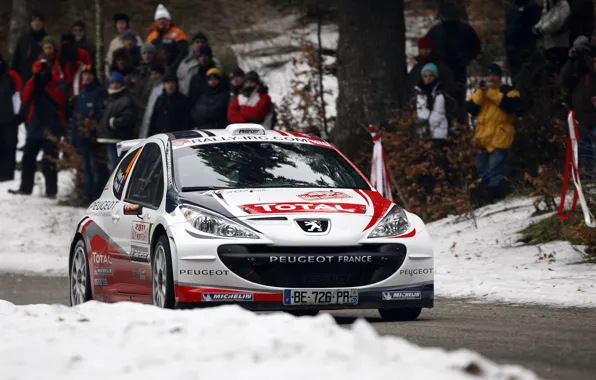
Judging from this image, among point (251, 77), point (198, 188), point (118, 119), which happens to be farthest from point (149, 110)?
point (198, 188)

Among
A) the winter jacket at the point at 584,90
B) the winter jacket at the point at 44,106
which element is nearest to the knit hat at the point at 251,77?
the winter jacket at the point at 584,90

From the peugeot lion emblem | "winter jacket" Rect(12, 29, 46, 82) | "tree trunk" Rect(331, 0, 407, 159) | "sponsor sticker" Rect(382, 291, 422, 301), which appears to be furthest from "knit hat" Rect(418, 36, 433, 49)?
the peugeot lion emblem

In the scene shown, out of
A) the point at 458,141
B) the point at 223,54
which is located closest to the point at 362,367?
the point at 458,141

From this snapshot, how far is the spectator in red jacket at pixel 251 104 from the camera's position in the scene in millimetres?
20250

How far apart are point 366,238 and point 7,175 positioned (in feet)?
55.0

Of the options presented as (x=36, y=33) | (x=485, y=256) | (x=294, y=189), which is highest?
(x=36, y=33)

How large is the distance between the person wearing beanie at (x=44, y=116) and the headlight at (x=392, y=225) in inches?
558

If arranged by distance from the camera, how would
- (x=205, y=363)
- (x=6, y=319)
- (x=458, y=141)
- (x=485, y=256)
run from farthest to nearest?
(x=458, y=141)
(x=485, y=256)
(x=6, y=319)
(x=205, y=363)

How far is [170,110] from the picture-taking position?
21203 mm

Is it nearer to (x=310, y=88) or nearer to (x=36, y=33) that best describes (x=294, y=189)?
(x=310, y=88)

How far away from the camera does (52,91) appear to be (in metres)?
24.5

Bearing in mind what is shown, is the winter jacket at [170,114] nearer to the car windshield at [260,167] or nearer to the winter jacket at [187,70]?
the winter jacket at [187,70]

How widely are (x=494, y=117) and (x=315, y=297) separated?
28.3ft

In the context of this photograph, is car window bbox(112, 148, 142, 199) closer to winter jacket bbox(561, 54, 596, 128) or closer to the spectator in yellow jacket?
winter jacket bbox(561, 54, 596, 128)
